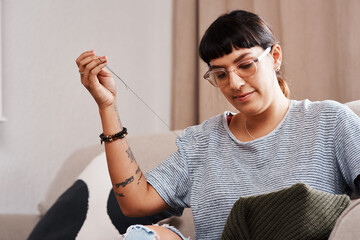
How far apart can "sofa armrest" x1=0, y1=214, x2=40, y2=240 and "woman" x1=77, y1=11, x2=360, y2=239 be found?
27.7 inches

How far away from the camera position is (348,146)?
109 centimetres

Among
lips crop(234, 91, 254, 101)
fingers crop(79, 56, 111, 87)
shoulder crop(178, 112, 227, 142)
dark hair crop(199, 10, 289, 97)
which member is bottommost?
shoulder crop(178, 112, 227, 142)

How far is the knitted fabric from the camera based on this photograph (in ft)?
2.49

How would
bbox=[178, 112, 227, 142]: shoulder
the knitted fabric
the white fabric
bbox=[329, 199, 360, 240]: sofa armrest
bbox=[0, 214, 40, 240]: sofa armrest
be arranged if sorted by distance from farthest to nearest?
bbox=[0, 214, 40, 240]: sofa armrest → the white fabric → bbox=[178, 112, 227, 142]: shoulder → the knitted fabric → bbox=[329, 199, 360, 240]: sofa armrest

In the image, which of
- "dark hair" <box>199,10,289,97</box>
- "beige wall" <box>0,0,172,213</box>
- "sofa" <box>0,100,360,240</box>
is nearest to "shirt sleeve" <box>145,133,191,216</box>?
"sofa" <box>0,100,360,240</box>

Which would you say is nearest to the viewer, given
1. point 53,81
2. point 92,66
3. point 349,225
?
point 349,225

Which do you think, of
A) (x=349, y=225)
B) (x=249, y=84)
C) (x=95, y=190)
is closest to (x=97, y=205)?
(x=95, y=190)

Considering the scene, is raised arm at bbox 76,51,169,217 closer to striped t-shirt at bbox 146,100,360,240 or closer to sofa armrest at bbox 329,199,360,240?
striped t-shirt at bbox 146,100,360,240

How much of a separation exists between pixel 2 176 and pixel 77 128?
427 mm

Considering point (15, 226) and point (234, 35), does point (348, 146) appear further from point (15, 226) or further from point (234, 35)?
point (15, 226)

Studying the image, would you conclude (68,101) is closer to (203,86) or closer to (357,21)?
(203,86)

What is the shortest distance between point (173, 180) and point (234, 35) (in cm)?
42

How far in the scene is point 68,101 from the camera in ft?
7.72

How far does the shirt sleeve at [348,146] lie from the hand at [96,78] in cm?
58
